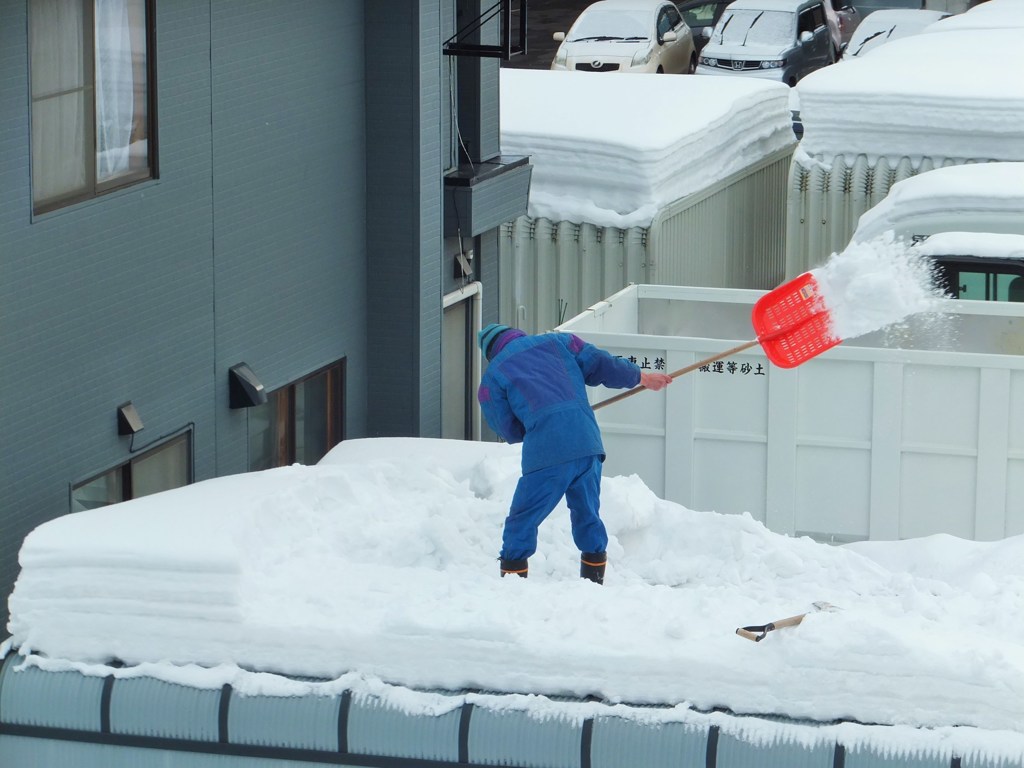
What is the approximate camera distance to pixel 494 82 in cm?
1296

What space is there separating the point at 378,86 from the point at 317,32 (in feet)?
2.32

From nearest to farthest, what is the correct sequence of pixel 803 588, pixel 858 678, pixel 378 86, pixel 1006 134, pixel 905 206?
pixel 858 678 < pixel 803 588 < pixel 378 86 < pixel 905 206 < pixel 1006 134

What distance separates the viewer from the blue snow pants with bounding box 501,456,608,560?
805 cm

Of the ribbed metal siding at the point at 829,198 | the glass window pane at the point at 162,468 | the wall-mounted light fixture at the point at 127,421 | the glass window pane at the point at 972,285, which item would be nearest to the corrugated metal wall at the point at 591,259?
the ribbed metal siding at the point at 829,198

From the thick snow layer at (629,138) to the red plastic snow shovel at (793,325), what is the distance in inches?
207

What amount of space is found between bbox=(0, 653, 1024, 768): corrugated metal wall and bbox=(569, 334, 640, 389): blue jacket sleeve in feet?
7.31

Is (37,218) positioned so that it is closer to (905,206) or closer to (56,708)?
(56,708)

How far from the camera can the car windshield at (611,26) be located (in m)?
28.5

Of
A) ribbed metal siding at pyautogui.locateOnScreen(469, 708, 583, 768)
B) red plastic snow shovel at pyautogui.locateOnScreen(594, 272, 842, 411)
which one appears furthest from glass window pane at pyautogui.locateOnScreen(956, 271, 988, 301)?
ribbed metal siding at pyautogui.locateOnScreen(469, 708, 583, 768)

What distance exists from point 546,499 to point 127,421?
82.1 inches

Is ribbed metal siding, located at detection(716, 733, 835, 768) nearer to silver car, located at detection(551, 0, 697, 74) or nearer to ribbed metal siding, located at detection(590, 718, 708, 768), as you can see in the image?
ribbed metal siding, located at detection(590, 718, 708, 768)

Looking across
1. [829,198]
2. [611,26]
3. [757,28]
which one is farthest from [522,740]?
[611,26]

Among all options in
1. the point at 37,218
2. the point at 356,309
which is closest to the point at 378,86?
the point at 356,309

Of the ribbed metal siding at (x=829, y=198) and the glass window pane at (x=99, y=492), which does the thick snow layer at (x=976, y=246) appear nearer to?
the ribbed metal siding at (x=829, y=198)
